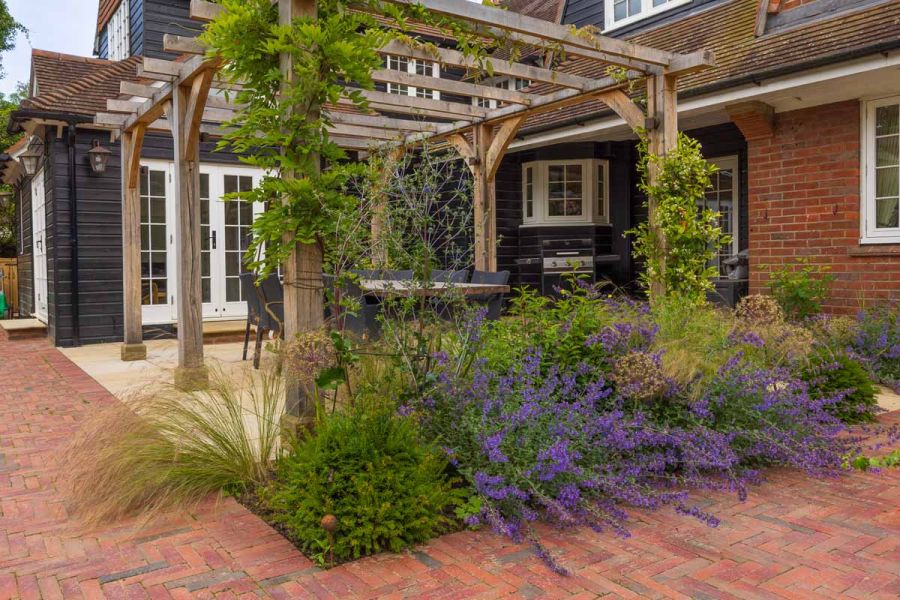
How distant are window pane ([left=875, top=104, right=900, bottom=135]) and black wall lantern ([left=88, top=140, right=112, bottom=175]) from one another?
860 cm

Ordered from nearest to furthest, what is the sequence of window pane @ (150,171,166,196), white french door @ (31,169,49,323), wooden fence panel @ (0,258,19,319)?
window pane @ (150,171,166,196) → white french door @ (31,169,49,323) → wooden fence panel @ (0,258,19,319)

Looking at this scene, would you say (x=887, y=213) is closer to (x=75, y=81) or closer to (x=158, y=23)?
(x=158, y=23)

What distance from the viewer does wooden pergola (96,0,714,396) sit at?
204 inches

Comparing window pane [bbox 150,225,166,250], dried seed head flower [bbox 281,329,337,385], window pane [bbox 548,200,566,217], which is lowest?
dried seed head flower [bbox 281,329,337,385]

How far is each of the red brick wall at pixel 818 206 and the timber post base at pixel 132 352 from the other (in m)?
6.67

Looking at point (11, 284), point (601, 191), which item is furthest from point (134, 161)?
point (11, 284)

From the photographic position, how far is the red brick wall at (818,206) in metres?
7.35

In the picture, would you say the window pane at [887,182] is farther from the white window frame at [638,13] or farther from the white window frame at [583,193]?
the white window frame at [583,193]

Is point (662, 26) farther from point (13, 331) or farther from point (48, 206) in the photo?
point (13, 331)

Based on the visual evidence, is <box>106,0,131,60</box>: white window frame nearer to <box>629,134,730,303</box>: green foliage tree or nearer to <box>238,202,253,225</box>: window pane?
<box>238,202,253,225</box>: window pane

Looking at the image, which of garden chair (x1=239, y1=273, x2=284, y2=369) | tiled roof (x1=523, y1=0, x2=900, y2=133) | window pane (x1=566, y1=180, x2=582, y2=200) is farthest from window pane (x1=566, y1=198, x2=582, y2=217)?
garden chair (x1=239, y1=273, x2=284, y2=369)

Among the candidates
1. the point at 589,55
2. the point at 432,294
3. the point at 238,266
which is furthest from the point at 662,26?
the point at 432,294

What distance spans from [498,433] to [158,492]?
1.48 m

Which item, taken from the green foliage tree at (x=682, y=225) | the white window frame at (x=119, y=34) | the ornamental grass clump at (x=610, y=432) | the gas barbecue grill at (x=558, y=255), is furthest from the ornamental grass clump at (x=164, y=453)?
the white window frame at (x=119, y=34)
